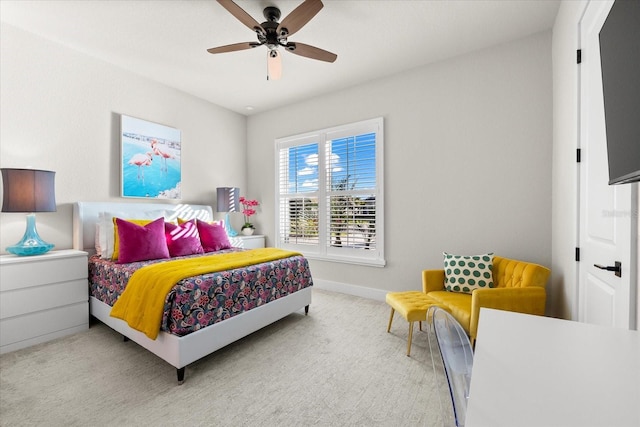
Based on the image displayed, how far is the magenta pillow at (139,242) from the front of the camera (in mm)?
2674

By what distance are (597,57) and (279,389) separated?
2.73 metres

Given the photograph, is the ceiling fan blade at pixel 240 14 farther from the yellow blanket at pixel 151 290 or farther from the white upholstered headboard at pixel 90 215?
the white upholstered headboard at pixel 90 215

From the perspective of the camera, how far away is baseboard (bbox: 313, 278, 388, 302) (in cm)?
362

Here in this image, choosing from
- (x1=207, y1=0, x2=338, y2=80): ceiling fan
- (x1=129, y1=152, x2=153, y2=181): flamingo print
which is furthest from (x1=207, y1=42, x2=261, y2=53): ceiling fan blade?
(x1=129, y1=152, x2=153, y2=181): flamingo print

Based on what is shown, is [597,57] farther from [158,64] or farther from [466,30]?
[158,64]

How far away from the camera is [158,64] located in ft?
10.7

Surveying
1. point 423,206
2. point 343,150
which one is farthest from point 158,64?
point 423,206

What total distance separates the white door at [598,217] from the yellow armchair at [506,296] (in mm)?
288

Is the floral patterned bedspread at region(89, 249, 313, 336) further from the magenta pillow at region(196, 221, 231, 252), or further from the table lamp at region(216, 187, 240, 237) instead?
the table lamp at region(216, 187, 240, 237)

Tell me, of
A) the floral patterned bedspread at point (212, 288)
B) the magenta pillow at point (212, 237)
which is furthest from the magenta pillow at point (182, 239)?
the floral patterned bedspread at point (212, 288)

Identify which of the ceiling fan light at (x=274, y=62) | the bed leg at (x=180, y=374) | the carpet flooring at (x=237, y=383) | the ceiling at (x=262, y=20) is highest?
the ceiling at (x=262, y=20)

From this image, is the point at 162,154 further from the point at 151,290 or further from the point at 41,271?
the point at 151,290

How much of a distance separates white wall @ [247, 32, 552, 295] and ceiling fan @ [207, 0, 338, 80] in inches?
51.3

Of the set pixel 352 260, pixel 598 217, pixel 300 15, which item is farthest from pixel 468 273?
pixel 300 15
